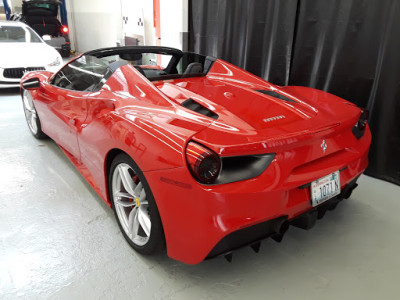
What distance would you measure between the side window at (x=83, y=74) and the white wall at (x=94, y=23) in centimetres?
590

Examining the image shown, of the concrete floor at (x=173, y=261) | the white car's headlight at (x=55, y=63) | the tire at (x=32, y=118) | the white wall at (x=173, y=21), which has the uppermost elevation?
the white wall at (x=173, y=21)

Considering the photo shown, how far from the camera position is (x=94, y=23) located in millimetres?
9734

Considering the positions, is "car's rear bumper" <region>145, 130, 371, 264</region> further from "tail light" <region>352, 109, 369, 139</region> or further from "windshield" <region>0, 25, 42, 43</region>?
"windshield" <region>0, 25, 42, 43</region>

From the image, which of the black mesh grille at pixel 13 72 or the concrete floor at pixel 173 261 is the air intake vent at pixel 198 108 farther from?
the black mesh grille at pixel 13 72

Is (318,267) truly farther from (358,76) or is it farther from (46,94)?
(46,94)

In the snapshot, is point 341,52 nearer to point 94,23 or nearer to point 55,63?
point 55,63

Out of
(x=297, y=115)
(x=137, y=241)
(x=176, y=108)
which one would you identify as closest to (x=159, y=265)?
(x=137, y=241)

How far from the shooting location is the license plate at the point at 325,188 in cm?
154

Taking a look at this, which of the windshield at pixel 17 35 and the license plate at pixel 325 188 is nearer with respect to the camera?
the license plate at pixel 325 188

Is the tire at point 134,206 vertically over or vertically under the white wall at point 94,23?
under

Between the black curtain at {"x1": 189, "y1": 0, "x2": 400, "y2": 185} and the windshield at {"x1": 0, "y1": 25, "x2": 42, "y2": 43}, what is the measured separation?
4603 millimetres

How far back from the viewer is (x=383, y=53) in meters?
2.63

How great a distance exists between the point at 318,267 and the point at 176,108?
1195mm

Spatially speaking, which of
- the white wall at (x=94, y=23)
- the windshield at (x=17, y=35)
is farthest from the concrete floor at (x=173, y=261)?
the white wall at (x=94, y=23)
